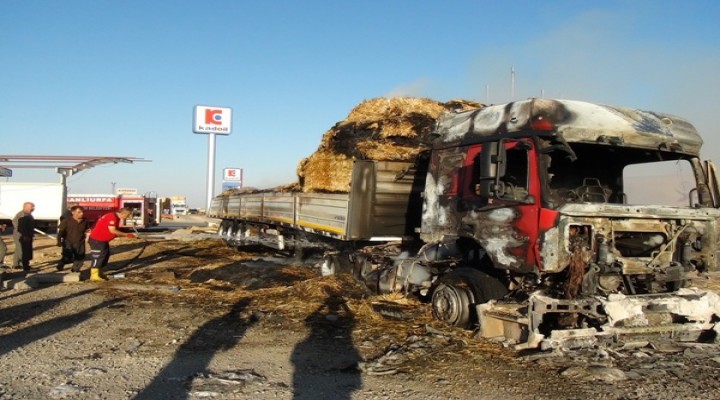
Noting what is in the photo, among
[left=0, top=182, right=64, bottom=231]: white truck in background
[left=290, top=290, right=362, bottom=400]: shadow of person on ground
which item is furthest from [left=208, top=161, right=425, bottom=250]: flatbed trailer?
[left=0, top=182, right=64, bottom=231]: white truck in background

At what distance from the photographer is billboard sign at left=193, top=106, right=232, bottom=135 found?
30344 mm

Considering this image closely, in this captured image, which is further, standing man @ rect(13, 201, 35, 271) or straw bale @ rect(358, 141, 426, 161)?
standing man @ rect(13, 201, 35, 271)

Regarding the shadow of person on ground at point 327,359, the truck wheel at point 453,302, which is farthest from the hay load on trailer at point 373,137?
the shadow of person on ground at point 327,359

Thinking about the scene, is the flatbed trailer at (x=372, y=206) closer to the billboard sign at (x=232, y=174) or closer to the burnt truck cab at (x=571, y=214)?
the burnt truck cab at (x=571, y=214)

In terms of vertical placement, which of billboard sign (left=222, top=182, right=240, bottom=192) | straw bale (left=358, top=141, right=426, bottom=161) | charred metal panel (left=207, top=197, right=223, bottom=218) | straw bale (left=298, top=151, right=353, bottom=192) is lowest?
charred metal panel (left=207, top=197, right=223, bottom=218)

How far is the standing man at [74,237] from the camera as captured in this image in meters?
11.8

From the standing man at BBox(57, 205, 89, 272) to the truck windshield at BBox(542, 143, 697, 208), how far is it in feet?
31.4

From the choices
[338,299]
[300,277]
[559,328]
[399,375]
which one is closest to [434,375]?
[399,375]

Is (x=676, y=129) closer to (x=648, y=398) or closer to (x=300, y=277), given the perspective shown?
(x=648, y=398)

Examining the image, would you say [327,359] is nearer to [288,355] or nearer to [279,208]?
[288,355]

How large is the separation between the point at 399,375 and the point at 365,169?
13.5 feet

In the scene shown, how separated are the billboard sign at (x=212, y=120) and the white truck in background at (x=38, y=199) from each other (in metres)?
7.32

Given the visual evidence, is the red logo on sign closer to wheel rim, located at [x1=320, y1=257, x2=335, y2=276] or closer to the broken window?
wheel rim, located at [x1=320, y1=257, x2=335, y2=276]

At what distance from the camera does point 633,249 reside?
616 cm
